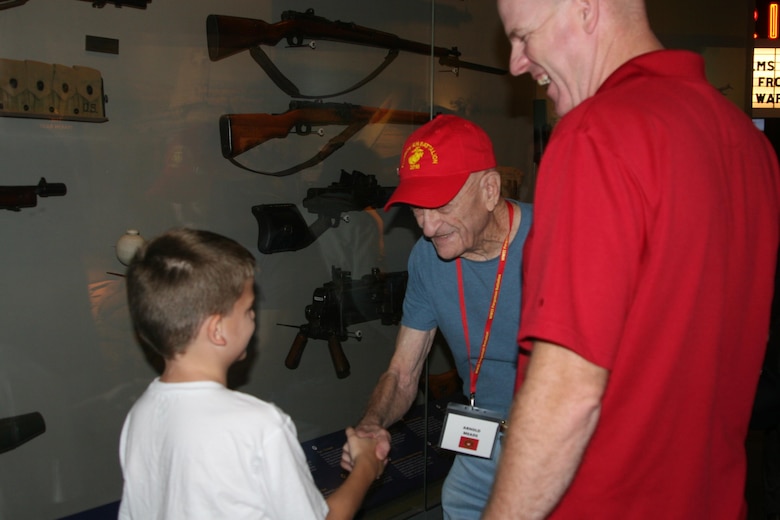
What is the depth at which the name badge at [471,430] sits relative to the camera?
2162 mm

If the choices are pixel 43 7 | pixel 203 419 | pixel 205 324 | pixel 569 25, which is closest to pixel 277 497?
pixel 203 419

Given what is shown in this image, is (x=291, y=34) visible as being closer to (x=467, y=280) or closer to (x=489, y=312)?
(x=467, y=280)

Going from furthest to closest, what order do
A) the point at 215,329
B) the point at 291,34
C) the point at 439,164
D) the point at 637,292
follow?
the point at 291,34
the point at 439,164
the point at 215,329
the point at 637,292

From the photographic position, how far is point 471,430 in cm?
219

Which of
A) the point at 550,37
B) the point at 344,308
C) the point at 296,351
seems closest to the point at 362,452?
the point at 550,37

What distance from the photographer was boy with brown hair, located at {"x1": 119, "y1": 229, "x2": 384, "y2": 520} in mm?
1395

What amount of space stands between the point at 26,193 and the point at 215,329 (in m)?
1.31

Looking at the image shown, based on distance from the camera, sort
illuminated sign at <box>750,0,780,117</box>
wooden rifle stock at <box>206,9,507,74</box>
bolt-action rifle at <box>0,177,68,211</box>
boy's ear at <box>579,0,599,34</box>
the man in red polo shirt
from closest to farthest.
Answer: the man in red polo shirt → boy's ear at <box>579,0,599,34</box> → bolt-action rifle at <box>0,177,68,211</box> → wooden rifle stock at <box>206,9,507,74</box> → illuminated sign at <box>750,0,780,117</box>

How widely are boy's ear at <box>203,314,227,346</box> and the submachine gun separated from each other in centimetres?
178

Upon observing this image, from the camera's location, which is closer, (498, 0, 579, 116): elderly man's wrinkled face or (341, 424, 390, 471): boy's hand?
(498, 0, 579, 116): elderly man's wrinkled face

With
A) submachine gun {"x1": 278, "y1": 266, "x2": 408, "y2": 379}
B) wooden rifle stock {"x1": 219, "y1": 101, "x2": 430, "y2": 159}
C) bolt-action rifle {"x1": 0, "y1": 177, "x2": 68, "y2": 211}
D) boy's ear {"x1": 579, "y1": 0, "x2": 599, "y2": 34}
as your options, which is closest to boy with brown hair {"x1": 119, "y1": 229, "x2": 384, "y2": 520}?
boy's ear {"x1": 579, "y1": 0, "x2": 599, "y2": 34}

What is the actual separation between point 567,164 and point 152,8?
2.24m

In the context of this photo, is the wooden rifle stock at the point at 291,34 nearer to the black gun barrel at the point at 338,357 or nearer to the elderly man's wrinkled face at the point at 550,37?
the black gun barrel at the point at 338,357

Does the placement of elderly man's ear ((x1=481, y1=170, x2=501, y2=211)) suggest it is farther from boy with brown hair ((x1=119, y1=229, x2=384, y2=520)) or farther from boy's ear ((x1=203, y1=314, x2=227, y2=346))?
boy's ear ((x1=203, y1=314, x2=227, y2=346))
